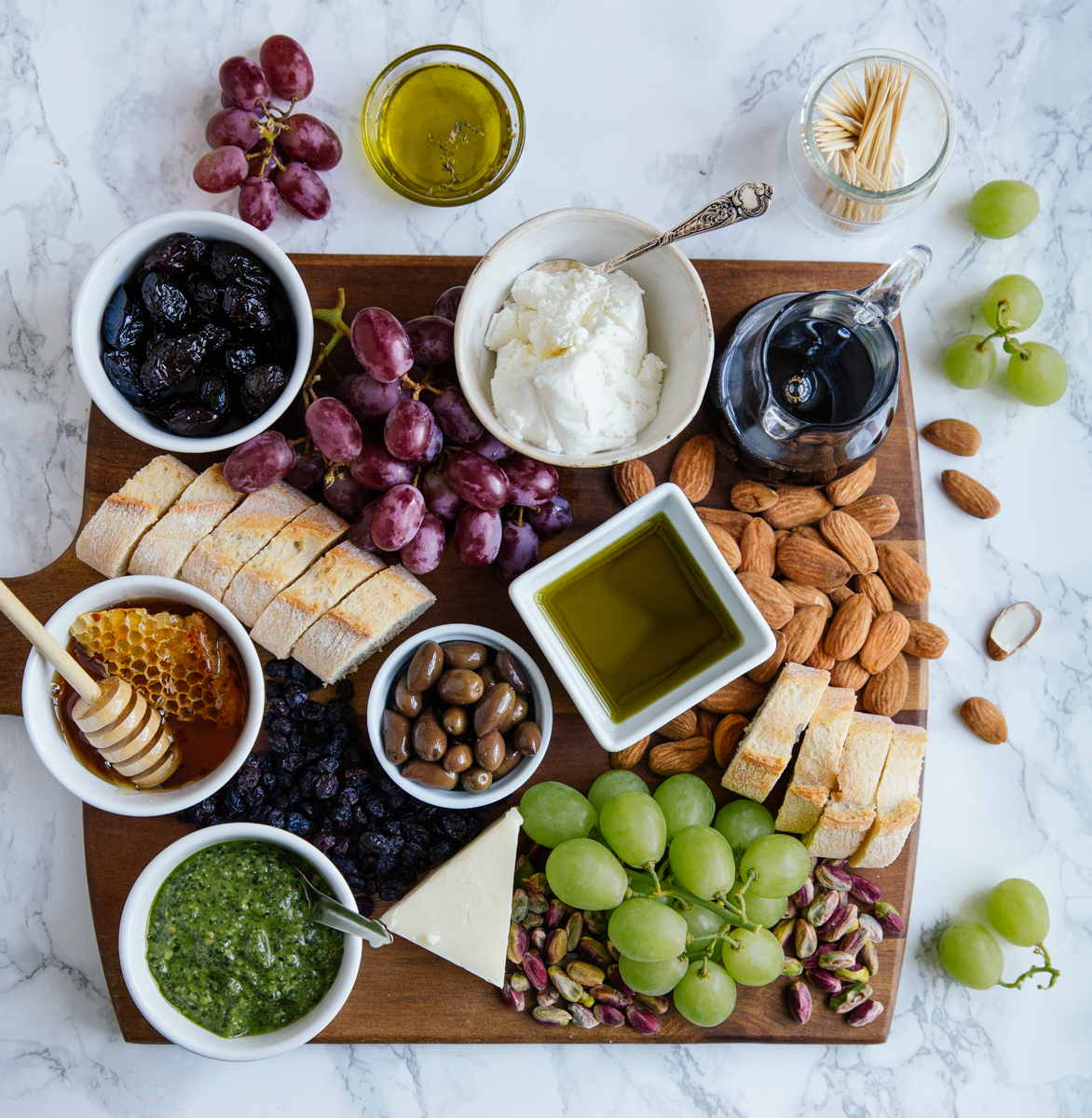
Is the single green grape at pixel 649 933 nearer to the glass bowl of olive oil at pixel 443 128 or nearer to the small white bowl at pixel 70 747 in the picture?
the small white bowl at pixel 70 747

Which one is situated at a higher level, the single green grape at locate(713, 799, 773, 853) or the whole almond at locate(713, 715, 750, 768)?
the whole almond at locate(713, 715, 750, 768)

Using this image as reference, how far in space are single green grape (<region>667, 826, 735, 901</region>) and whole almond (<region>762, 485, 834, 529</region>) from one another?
→ 56 cm

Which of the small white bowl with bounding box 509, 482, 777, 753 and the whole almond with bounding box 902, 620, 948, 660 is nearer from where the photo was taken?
the small white bowl with bounding box 509, 482, 777, 753

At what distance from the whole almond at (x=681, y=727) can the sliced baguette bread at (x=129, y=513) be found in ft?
3.08

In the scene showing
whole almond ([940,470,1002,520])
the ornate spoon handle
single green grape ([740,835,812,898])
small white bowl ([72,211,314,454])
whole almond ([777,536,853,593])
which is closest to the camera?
the ornate spoon handle

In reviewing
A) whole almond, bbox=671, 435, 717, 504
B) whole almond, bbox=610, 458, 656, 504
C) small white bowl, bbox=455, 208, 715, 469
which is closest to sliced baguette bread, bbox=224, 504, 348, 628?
small white bowl, bbox=455, 208, 715, 469

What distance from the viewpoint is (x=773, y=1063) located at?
5.39ft

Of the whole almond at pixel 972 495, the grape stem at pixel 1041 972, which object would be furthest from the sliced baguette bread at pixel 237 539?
the grape stem at pixel 1041 972

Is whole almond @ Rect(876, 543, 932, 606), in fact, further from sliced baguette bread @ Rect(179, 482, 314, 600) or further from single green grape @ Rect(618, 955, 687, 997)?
sliced baguette bread @ Rect(179, 482, 314, 600)

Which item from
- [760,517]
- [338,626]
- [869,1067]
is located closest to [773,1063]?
[869,1067]

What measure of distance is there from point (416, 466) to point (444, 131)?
656 mm

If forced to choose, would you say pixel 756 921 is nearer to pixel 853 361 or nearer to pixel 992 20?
pixel 853 361

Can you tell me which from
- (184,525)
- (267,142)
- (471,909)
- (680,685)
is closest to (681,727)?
(680,685)

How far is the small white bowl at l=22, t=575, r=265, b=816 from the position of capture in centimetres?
133
